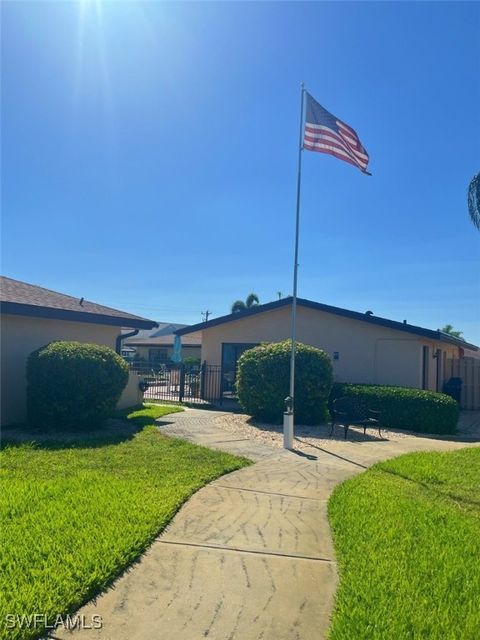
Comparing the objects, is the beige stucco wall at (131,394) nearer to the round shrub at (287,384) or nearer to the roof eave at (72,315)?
the roof eave at (72,315)

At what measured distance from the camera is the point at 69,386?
9570mm

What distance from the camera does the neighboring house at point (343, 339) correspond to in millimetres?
16328

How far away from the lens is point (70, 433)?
9648 millimetres

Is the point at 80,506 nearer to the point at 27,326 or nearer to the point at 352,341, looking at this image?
the point at 27,326

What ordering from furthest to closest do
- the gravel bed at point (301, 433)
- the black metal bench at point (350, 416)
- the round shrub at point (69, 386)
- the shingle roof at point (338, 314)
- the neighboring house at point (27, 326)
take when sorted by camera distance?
the shingle roof at point (338, 314)
the black metal bench at point (350, 416)
the neighboring house at point (27, 326)
the gravel bed at point (301, 433)
the round shrub at point (69, 386)

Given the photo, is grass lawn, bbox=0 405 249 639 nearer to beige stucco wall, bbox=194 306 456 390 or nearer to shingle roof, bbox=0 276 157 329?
shingle roof, bbox=0 276 157 329

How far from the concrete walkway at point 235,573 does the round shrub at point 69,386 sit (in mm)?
4410

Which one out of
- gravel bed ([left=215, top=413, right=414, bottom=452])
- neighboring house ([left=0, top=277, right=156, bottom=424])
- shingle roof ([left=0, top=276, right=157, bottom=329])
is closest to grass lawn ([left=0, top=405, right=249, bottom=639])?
neighboring house ([left=0, top=277, right=156, bottom=424])

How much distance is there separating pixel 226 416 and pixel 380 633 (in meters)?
10.9

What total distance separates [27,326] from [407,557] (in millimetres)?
9707

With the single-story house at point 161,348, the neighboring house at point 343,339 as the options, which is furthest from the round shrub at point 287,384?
the single-story house at point 161,348

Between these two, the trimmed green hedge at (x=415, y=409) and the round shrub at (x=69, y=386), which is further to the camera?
the trimmed green hedge at (x=415, y=409)

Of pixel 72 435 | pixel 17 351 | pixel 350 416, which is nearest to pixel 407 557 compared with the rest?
pixel 72 435

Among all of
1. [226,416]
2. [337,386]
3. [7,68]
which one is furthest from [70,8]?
[337,386]
